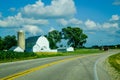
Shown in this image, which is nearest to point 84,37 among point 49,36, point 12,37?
point 49,36

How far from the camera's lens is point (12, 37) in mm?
135375

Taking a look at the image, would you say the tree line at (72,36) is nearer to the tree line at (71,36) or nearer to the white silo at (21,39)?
the tree line at (71,36)

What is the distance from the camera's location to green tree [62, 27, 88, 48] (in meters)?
155

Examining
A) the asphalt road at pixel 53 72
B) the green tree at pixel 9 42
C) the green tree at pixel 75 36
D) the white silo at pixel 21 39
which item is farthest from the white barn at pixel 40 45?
the asphalt road at pixel 53 72

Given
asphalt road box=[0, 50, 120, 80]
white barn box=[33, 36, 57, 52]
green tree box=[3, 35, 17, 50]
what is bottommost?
asphalt road box=[0, 50, 120, 80]

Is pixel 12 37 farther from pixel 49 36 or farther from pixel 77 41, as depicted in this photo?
pixel 77 41

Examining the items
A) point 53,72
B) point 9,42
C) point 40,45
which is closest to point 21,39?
point 40,45

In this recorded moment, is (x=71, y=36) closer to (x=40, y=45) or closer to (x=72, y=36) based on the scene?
(x=72, y=36)

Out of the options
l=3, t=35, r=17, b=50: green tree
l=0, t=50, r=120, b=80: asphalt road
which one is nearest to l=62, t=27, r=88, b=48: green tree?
l=3, t=35, r=17, b=50: green tree

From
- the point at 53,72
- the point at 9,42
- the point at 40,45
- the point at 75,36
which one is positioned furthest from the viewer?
the point at 75,36

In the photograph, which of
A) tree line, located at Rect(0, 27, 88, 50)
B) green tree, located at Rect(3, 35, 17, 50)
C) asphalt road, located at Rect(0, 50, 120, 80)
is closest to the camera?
asphalt road, located at Rect(0, 50, 120, 80)

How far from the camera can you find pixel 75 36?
155 metres

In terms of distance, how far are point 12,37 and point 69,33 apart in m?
35.7

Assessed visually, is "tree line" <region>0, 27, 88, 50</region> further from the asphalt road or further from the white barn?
the asphalt road
